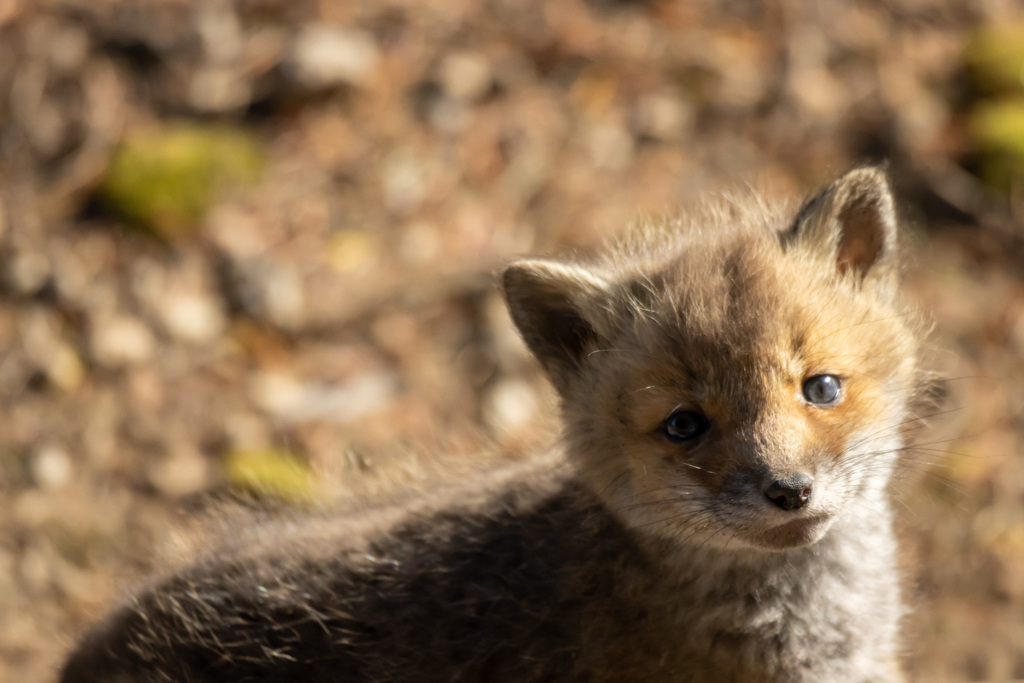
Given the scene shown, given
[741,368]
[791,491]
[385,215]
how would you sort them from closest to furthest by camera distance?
[791,491] → [741,368] → [385,215]

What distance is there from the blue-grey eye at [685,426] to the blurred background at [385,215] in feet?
4.61

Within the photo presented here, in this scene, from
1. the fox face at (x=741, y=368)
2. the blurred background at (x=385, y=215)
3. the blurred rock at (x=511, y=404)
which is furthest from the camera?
the blurred rock at (x=511, y=404)

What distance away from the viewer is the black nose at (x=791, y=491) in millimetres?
3383

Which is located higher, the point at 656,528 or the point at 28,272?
the point at 28,272

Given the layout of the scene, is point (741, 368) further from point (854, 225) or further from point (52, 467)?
point (52, 467)

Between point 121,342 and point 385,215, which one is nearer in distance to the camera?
point 121,342

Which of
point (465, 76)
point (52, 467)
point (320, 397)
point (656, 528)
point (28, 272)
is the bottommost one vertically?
point (52, 467)

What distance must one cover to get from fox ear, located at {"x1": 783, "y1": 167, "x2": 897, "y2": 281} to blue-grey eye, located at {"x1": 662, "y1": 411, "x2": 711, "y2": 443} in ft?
2.85

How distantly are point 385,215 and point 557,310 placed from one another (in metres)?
3.94

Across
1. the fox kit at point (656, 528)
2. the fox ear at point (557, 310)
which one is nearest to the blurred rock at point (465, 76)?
the fox kit at point (656, 528)

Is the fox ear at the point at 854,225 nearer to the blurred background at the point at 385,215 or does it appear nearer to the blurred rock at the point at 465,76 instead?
the blurred background at the point at 385,215

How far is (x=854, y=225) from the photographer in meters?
4.16

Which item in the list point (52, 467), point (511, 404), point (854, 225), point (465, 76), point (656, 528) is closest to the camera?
point (656, 528)

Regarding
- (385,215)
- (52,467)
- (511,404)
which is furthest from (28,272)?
(511,404)
